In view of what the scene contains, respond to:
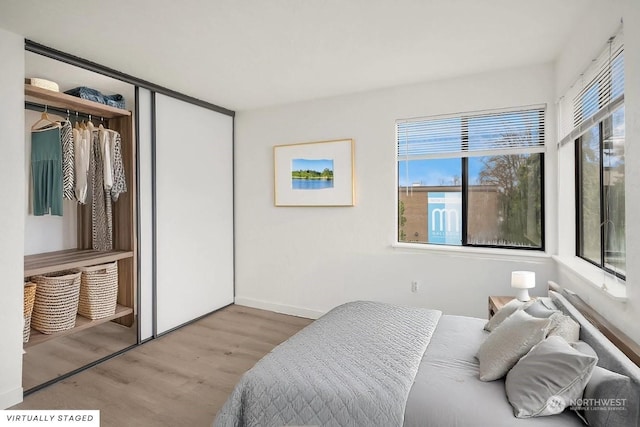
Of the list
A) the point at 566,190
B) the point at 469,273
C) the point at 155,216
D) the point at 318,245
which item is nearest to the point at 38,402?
the point at 155,216

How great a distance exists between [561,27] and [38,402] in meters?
4.43

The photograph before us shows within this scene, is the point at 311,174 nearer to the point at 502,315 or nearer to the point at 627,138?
the point at 502,315

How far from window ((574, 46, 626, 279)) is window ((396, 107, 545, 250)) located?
46 centimetres

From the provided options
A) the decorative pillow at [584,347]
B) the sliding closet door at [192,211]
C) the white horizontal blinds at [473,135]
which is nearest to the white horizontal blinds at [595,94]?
the white horizontal blinds at [473,135]

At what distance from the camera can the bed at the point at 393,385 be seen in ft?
4.49

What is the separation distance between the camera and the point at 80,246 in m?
3.72

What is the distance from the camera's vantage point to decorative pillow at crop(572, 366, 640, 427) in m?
1.22

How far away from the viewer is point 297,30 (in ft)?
7.98

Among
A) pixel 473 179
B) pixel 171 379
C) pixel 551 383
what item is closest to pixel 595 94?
pixel 473 179

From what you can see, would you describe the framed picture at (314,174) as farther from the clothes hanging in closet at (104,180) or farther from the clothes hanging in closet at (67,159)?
the clothes hanging in closet at (67,159)

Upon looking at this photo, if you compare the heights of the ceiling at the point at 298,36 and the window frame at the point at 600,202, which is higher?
the ceiling at the point at 298,36

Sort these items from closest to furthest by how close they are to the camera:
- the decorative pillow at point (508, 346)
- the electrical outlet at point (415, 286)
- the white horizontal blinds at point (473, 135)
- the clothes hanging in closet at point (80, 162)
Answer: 1. the decorative pillow at point (508, 346)
2. the clothes hanging in closet at point (80, 162)
3. the white horizontal blinds at point (473, 135)
4. the electrical outlet at point (415, 286)

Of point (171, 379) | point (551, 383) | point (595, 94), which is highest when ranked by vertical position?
point (595, 94)

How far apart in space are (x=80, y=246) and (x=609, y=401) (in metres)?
4.34
